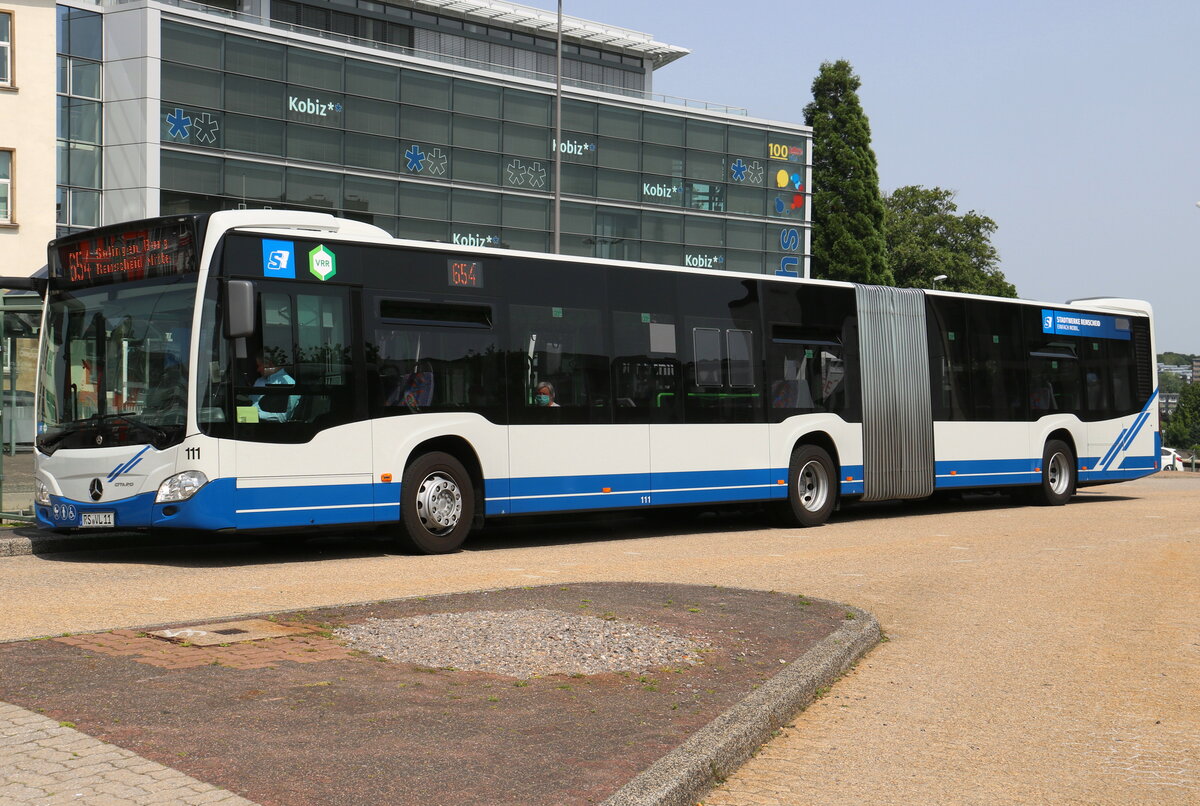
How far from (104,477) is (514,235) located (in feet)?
126

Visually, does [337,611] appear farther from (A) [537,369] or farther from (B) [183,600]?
(A) [537,369]

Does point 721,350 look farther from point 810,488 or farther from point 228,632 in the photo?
point 228,632

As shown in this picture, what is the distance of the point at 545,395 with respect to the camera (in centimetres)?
1528

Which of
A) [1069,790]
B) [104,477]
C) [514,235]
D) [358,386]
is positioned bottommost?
[1069,790]

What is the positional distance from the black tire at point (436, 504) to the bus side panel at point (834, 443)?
4.95 meters

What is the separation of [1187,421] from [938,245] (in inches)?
3152

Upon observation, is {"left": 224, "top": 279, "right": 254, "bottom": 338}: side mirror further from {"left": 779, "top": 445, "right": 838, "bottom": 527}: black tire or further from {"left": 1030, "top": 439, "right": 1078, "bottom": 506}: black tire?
{"left": 1030, "top": 439, "right": 1078, "bottom": 506}: black tire

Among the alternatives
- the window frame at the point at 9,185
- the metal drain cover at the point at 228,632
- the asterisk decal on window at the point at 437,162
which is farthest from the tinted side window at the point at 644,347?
the asterisk decal on window at the point at 437,162

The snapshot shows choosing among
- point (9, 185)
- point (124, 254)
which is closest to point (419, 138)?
point (9, 185)

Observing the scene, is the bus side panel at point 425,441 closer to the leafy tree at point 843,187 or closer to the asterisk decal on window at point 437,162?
the asterisk decal on window at point 437,162

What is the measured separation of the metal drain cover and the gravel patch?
13.8 inches

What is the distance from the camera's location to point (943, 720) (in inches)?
272

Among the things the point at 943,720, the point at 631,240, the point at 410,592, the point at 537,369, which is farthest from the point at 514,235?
the point at 943,720

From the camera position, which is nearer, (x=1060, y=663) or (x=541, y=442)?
(x=1060, y=663)
